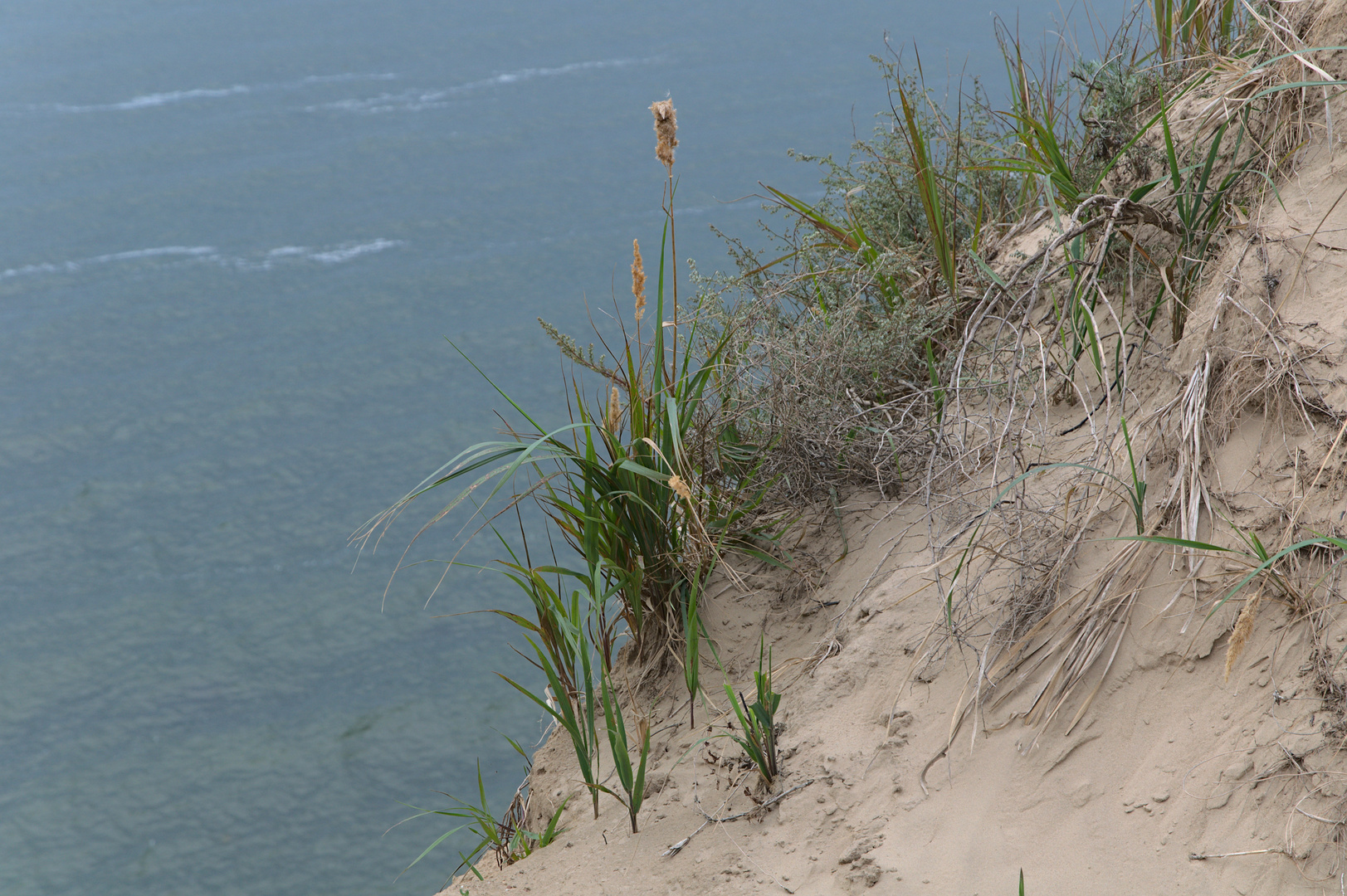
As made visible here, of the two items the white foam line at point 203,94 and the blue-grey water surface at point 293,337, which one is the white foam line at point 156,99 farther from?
the blue-grey water surface at point 293,337

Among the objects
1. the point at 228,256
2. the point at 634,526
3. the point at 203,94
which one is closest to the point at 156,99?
the point at 203,94

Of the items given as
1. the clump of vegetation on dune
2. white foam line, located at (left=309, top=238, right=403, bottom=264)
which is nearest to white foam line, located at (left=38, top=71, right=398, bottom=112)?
white foam line, located at (left=309, top=238, right=403, bottom=264)

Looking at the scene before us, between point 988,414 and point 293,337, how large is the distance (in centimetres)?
1128

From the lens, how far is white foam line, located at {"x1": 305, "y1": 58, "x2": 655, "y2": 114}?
1706 centimetres

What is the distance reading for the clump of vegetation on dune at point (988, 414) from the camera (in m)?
1.79

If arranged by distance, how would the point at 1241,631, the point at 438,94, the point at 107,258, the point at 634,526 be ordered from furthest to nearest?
the point at 438,94
the point at 107,258
the point at 634,526
the point at 1241,631

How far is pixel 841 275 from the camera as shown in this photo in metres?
2.92

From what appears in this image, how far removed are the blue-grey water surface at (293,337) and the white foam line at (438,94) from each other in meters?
0.08

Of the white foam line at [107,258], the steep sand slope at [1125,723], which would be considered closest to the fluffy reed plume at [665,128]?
the steep sand slope at [1125,723]

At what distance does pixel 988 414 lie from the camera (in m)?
2.20

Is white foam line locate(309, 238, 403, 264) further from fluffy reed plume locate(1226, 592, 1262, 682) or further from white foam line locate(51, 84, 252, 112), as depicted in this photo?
fluffy reed plume locate(1226, 592, 1262, 682)

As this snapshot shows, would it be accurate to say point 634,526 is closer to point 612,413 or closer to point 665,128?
point 612,413

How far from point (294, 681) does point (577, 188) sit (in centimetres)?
839

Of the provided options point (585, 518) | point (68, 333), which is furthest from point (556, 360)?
point (585, 518)
